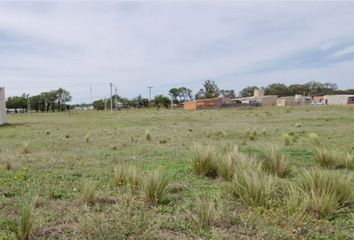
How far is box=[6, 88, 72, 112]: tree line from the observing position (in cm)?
11350

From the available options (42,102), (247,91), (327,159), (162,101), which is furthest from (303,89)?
(327,159)

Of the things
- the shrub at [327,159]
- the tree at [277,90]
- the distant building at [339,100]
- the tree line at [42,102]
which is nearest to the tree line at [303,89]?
the tree at [277,90]

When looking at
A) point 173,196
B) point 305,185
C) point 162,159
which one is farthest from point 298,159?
point 173,196

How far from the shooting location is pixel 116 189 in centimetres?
621

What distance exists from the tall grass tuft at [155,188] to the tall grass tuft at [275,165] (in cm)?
270

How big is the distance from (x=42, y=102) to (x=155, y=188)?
117842mm

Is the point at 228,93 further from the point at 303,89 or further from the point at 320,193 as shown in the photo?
the point at 320,193

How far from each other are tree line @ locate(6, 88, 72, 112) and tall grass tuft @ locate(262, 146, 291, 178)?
363ft

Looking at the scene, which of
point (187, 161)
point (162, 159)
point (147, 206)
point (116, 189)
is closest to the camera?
point (147, 206)

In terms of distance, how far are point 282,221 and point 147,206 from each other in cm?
193

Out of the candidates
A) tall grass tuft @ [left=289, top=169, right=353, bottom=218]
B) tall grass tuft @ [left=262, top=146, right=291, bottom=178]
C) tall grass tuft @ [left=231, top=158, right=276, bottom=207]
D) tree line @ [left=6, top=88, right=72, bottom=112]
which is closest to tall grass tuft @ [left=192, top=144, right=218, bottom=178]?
tall grass tuft @ [left=262, top=146, right=291, bottom=178]

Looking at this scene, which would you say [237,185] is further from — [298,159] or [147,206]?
[298,159]

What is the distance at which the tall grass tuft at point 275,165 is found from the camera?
289 inches

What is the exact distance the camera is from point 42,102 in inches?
4528
